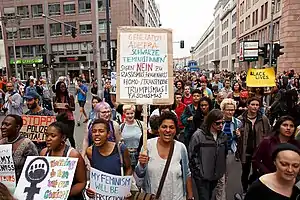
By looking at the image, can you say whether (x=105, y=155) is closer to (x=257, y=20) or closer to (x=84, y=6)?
(x=257, y=20)

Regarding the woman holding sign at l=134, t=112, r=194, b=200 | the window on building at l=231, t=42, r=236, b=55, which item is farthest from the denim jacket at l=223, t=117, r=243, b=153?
the window on building at l=231, t=42, r=236, b=55

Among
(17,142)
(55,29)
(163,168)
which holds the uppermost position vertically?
(55,29)

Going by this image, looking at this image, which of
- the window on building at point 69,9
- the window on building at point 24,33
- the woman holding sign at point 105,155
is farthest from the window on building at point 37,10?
the woman holding sign at point 105,155

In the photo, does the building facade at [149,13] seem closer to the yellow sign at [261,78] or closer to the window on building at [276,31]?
the window on building at [276,31]

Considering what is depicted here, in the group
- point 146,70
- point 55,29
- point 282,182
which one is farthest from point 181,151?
point 55,29

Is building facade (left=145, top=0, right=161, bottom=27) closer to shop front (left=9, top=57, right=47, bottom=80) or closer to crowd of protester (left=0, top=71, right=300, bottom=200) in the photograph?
shop front (left=9, top=57, right=47, bottom=80)

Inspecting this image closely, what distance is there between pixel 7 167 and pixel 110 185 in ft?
3.59

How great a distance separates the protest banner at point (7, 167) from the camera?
129 inches

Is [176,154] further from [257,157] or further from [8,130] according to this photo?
[8,130]

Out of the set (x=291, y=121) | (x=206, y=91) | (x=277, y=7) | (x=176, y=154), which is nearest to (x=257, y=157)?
(x=291, y=121)

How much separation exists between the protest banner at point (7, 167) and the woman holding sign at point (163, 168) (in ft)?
4.10

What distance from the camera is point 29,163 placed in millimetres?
3029

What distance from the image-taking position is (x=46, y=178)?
2941 millimetres

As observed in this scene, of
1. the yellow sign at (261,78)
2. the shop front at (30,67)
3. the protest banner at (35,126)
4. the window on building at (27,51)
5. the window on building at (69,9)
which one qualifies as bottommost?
the protest banner at (35,126)
